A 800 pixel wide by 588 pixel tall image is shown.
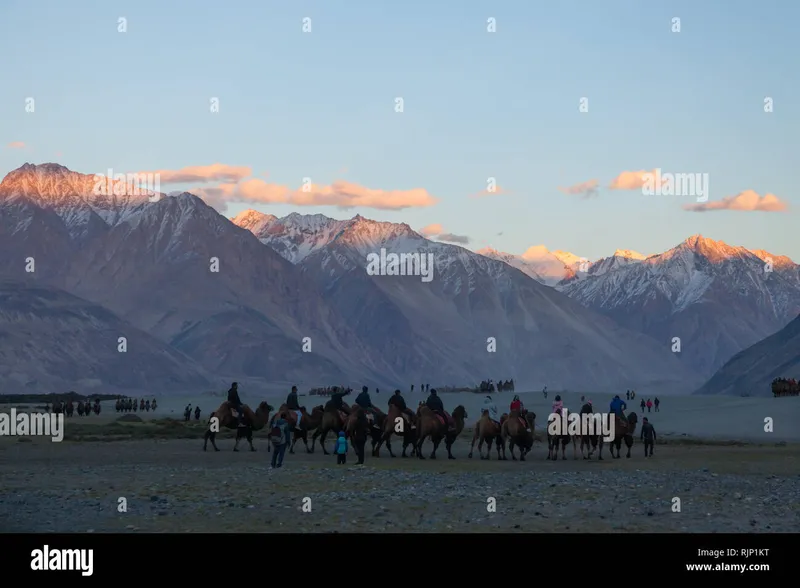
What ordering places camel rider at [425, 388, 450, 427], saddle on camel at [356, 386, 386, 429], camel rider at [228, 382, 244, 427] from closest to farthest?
saddle on camel at [356, 386, 386, 429], camel rider at [425, 388, 450, 427], camel rider at [228, 382, 244, 427]

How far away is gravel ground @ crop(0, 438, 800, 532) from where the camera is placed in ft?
85.1

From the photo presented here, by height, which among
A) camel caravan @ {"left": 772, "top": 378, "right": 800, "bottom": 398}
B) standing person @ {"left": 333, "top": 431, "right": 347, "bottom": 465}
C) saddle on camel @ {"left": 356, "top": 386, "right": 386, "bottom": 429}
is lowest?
standing person @ {"left": 333, "top": 431, "right": 347, "bottom": 465}

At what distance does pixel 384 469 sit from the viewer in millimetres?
40594

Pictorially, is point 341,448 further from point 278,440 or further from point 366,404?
point 366,404

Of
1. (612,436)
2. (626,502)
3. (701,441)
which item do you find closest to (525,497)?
(626,502)

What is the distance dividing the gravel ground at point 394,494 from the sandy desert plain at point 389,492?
0.14 feet

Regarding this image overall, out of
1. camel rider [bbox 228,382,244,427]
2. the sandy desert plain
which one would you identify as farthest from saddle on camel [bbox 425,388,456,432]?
camel rider [bbox 228,382,244,427]

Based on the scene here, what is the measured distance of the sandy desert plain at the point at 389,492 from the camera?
26.0 m

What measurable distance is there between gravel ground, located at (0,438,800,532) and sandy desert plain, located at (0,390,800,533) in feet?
0.14

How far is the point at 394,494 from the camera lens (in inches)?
1244

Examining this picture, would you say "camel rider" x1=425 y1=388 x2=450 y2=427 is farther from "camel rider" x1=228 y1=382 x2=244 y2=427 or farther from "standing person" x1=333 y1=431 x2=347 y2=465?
"camel rider" x1=228 y1=382 x2=244 y2=427

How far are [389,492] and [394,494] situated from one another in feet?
1.79
